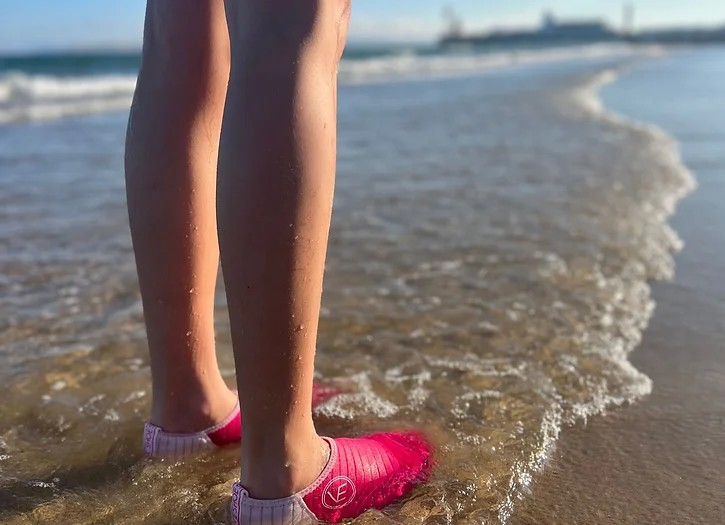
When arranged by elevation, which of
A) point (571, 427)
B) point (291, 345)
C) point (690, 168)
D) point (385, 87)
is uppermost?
point (291, 345)

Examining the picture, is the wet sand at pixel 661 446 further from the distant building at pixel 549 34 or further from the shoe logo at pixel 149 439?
the distant building at pixel 549 34

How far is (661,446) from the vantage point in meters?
1.41

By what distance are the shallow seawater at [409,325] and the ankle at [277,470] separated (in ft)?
0.49

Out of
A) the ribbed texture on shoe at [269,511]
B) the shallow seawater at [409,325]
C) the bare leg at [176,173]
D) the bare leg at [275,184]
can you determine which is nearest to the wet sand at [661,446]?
the shallow seawater at [409,325]

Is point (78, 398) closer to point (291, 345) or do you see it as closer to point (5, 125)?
point (291, 345)

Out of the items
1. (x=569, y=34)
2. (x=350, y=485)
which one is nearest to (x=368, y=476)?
(x=350, y=485)

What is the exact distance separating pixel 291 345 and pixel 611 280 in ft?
5.49

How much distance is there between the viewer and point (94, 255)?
2885 millimetres

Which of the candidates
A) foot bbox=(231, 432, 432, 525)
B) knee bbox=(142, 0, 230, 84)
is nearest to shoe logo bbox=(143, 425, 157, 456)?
foot bbox=(231, 432, 432, 525)

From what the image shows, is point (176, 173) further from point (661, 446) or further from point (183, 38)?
point (661, 446)

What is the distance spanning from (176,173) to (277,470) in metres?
0.51

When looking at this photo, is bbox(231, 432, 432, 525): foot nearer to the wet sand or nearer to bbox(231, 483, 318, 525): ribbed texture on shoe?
bbox(231, 483, 318, 525): ribbed texture on shoe

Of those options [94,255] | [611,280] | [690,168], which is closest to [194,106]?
[611,280]

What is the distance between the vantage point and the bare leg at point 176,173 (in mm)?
1188
